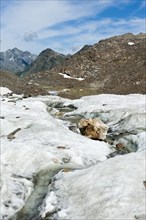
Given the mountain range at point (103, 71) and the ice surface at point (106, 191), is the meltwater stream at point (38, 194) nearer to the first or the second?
the ice surface at point (106, 191)

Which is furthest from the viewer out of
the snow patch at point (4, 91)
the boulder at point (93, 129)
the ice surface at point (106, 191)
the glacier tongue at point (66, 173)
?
the snow patch at point (4, 91)

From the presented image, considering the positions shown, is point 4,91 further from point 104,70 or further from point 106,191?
point 106,191

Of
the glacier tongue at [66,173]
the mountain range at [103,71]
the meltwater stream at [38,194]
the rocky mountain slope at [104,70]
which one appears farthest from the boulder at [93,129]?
the rocky mountain slope at [104,70]

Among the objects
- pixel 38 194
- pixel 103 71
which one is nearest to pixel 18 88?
pixel 103 71

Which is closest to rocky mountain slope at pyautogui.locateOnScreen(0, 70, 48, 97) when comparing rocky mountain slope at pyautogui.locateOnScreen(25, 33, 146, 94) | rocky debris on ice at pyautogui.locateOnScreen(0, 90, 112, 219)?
rocky mountain slope at pyautogui.locateOnScreen(25, 33, 146, 94)

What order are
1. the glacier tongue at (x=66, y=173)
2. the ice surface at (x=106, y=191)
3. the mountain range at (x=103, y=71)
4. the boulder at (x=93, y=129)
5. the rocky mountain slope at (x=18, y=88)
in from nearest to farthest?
the ice surface at (x=106, y=191) → the glacier tongue at (x=66, y=173) → the boulder at (x=93, y=129) → the rocky mountain slope at (x=18, y=88) → the mountain range at (x=103, y=71)
